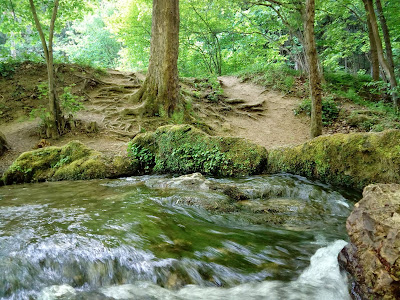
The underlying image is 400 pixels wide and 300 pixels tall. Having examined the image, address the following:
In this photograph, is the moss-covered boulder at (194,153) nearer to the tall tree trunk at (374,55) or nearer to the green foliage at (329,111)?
the green foliage at (329,111)

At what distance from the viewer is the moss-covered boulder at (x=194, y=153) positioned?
6023mm

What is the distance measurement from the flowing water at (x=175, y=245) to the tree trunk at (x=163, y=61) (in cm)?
561

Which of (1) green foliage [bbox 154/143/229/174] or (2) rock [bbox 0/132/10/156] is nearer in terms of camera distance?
(1) green foliage [bbox 154/143/229/174]

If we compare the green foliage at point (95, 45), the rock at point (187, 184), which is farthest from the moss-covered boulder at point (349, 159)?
the green foliage at point (95, 45)

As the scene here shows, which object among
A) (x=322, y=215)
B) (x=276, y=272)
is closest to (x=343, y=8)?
(x=322, y=215)

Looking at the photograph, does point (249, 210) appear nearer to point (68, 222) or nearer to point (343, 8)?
point (68, 222)

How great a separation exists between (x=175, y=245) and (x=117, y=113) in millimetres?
8469

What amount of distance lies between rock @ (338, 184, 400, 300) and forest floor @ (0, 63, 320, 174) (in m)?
6.97

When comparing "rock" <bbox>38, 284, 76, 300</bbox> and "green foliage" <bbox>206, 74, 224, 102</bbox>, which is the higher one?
"green foliage" <bbox>206, 74, 224, 102</bbox>

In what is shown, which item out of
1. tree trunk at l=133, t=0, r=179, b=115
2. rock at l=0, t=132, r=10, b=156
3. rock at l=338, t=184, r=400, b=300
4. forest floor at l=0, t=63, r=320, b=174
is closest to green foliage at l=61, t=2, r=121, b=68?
forest floor at l=0, t=63, r=320, b=174

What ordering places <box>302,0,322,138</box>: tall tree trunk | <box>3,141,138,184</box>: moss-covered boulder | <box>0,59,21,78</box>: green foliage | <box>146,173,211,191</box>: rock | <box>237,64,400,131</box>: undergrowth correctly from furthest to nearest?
<box>0,59,21,78</box>: green foliage
<box>237,64,400,131</box>: undergrowth
<box>302,0,322,138</box>: tall tree trunk
<box>3,141,138,184</box>: moss-covered boulder
<box>146,173,211,191</box>: rock

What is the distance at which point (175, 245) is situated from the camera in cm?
284

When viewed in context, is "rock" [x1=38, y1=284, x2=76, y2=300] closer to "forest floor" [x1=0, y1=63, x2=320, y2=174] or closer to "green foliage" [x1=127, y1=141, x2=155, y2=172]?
"green foliage" [x1=127, y1=141, x2=155, y2=172]

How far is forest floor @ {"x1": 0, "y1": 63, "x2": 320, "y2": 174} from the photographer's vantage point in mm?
9172
